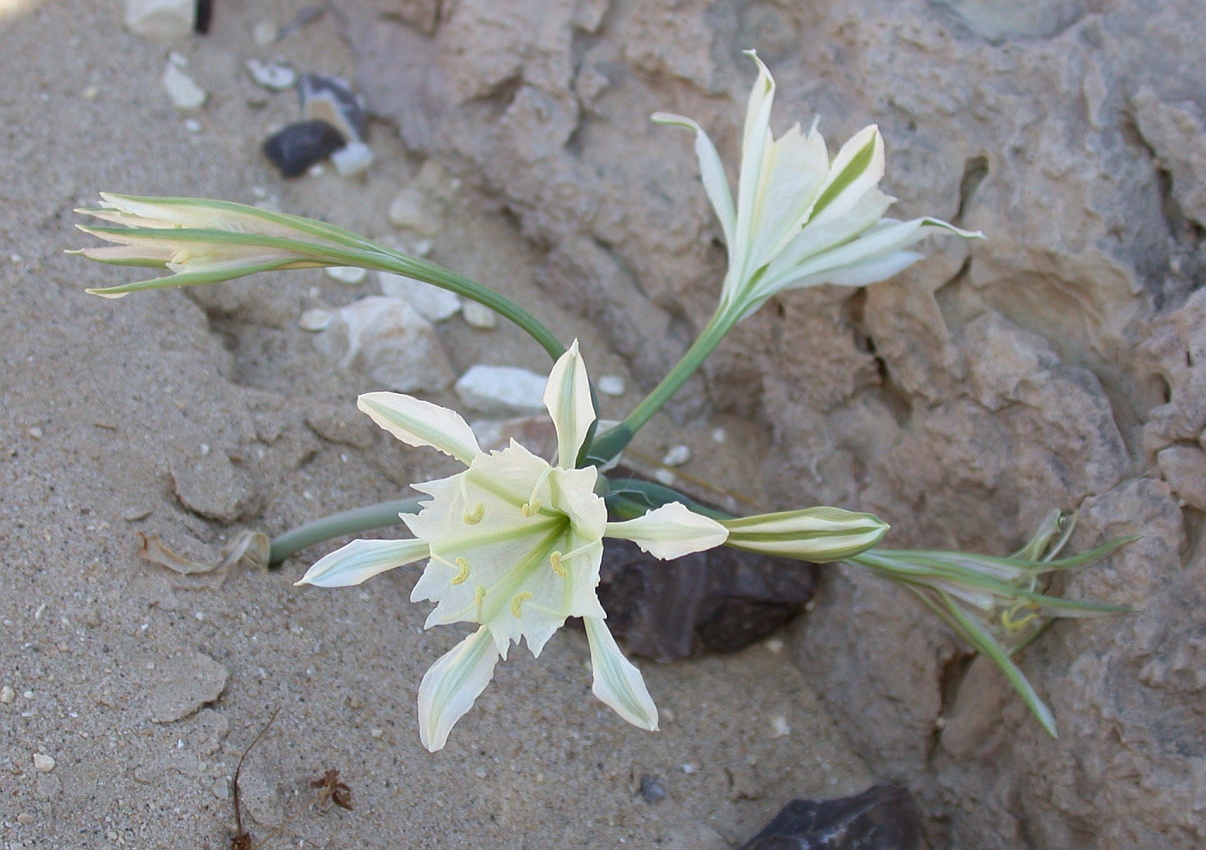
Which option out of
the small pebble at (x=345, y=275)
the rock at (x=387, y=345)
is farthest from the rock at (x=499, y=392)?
the small pebble at (x=345, y=275)

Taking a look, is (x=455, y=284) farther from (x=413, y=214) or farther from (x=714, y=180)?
(x=413, y=214)

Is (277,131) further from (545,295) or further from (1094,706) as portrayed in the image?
(1094,706)

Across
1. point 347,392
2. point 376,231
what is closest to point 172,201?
point 347,392

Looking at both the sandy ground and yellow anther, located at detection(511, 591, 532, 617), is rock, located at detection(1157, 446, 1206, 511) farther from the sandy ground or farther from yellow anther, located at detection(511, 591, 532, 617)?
yellow anther, located at detection(511, 591, 532, 617)

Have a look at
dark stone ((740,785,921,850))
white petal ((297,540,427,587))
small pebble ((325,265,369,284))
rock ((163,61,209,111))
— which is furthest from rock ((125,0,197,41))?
dark stone ((740,785,921,850))

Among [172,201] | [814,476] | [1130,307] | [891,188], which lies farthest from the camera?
[814,476]

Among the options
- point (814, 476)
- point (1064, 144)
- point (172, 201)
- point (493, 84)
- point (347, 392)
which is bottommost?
point (347, 392)
